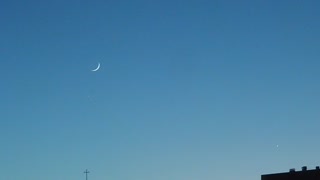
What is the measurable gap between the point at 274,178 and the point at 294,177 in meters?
2.77

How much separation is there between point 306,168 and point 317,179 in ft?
8.37

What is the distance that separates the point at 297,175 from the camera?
66125 mm

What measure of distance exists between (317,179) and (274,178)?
587 cm

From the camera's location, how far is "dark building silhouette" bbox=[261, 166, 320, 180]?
64312 millimetres

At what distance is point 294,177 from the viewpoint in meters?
66.4

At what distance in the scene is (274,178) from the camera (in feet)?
225

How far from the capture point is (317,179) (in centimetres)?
6384

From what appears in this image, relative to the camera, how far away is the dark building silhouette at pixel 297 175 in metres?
64.3

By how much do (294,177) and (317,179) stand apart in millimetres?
3108

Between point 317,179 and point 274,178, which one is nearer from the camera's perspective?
point 317,179

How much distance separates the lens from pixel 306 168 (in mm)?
66188

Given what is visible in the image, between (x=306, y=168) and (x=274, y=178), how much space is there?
3997 mm
